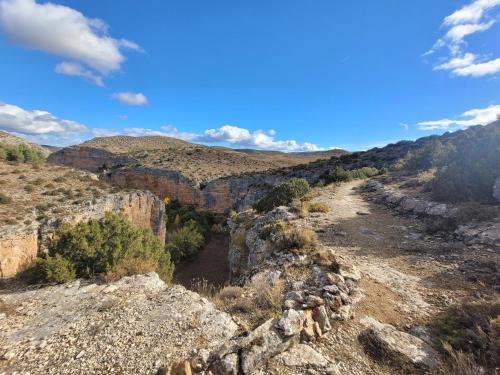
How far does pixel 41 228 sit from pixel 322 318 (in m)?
11.4

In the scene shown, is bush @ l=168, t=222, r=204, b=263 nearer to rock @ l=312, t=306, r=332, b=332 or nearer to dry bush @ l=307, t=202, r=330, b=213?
dry bush @ l=307, t=202, r=330, b=213

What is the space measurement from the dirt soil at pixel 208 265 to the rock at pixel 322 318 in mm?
17890

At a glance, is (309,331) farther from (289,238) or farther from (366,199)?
(366,199)

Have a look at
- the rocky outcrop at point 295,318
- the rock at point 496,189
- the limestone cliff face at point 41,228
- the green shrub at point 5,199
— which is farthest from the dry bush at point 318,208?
the green shrub at point 5,199

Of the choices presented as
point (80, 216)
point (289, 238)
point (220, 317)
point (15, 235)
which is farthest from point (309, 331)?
point (80, 216)

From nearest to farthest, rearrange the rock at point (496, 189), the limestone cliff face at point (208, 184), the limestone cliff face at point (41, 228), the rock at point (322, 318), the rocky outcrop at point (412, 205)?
the rock at point (322, 318), the limestone cliff face at point (41, 228), the rock at point (496, 189), the rocky outcrop at point (412, 205), the limestone cliff face at point (208, 184)

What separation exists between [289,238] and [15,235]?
9.67 m

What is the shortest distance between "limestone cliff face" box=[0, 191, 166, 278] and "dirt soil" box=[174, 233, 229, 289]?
286 inches

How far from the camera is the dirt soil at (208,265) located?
75.8 feet

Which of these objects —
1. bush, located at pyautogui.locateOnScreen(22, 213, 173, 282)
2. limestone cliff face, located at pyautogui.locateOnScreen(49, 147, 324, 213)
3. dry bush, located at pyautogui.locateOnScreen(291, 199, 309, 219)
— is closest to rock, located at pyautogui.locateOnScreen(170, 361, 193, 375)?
bush, located at pyautogui.locateOnScreen(22, 213, 173, 282)

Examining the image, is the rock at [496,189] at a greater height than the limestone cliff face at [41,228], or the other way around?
the rock at [496,189]

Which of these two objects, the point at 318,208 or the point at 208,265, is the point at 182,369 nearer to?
the point at 318,208

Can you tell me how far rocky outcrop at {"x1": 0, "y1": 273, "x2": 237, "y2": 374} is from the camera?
386 cm

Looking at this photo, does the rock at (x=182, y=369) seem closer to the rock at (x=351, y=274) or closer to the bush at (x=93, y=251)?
the rock at (x=351, y=274)
